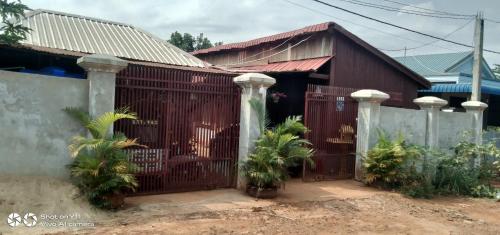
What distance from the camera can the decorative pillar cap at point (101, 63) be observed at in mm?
5828

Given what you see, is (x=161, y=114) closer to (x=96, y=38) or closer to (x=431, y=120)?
(x=96, y=38)

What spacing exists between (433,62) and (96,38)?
19858mm

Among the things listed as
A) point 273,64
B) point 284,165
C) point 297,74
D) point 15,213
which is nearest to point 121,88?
point 15,213

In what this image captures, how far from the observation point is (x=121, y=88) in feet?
21.0

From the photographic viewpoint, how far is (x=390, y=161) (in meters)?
8.40

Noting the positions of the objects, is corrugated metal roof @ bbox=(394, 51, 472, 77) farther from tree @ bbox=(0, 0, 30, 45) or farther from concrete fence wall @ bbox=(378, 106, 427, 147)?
tree @ bbox=(0, 0, 30, 45)

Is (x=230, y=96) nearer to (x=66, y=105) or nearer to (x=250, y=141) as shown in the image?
(x=250, y=141)

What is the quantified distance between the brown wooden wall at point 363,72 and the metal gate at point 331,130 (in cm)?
98

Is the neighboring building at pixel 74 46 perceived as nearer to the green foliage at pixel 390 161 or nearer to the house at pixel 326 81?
the house at pixel 326 81

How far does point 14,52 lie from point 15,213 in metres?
4.06

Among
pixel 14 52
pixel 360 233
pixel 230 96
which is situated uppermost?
pixel 14 52

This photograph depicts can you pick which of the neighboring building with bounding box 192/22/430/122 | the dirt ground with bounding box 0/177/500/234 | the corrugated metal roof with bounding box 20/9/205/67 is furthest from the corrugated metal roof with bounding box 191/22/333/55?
the dirt ground with bounding box 0/177/500/234

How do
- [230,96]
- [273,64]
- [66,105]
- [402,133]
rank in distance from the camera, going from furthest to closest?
[273,64] → [402,133] → [230,96] → [66,105]

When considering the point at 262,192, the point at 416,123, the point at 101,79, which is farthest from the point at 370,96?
the point at 101,79
